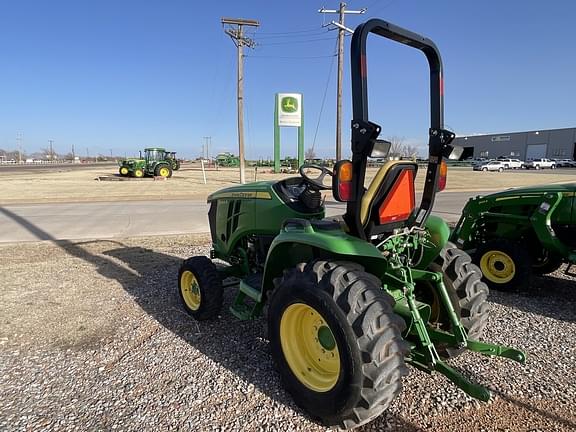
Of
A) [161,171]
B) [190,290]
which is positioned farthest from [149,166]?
[190,290]

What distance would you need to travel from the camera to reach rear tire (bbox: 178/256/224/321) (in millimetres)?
3775

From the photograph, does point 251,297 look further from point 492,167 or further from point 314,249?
point 492,167

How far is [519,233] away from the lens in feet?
16.4

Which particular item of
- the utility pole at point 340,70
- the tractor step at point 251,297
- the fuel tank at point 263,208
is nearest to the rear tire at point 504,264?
the fuel tank at point 263,208

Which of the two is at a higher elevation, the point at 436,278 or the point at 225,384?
the point at 436,278

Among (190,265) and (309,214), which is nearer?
(309,214)

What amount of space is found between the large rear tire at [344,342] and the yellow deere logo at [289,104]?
3009 centimetres

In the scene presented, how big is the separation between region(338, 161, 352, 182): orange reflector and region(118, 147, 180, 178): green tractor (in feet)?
96.0

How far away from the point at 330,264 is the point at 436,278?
85 cm

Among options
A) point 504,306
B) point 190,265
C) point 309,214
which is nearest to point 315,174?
point 309,214

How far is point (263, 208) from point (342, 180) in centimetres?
Result: 156

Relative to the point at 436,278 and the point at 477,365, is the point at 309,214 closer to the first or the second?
the point at 436,278

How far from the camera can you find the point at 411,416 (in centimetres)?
245

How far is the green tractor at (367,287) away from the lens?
85.2 inches
